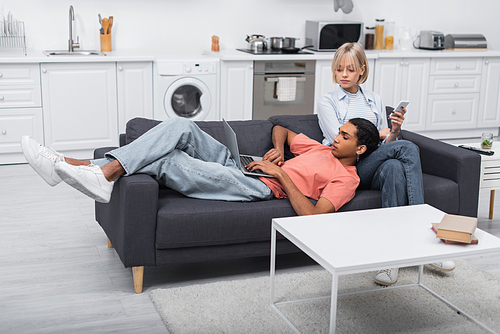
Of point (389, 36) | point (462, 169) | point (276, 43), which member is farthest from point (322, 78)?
point (462, 169)

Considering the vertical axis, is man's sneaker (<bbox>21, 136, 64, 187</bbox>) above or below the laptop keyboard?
above

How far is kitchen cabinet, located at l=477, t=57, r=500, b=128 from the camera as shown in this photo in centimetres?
564

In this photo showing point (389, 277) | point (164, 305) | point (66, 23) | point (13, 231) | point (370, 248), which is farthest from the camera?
point (66, 23)

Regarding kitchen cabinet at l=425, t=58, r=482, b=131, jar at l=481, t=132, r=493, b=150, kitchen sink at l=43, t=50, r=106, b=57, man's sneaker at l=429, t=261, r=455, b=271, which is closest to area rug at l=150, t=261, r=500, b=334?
man's sneaker at l=429, t=261, r=455, b=271

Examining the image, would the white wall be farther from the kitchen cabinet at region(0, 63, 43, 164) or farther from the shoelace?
the shoelace

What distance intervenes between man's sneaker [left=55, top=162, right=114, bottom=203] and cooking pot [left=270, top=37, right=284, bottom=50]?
3.06 meters

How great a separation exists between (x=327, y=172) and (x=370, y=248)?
0.72m

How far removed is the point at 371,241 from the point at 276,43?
3.41m

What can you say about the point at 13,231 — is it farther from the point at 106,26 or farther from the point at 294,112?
the point at 294,112

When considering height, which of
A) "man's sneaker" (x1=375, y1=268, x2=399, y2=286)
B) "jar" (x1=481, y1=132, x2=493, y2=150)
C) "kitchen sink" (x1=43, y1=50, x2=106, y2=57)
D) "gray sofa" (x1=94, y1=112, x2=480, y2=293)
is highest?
"kitchen sink" (x1=43, y1=50, x2=106, y2=57)

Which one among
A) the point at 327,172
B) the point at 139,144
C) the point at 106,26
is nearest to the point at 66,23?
the point at 106,26

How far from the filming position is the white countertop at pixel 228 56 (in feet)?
14.3

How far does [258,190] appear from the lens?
8.53 ft

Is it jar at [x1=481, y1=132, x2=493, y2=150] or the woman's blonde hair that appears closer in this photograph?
the woman's blonde hair
